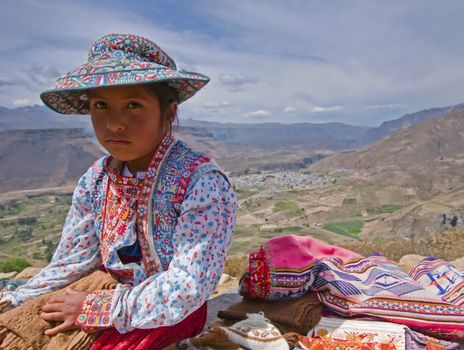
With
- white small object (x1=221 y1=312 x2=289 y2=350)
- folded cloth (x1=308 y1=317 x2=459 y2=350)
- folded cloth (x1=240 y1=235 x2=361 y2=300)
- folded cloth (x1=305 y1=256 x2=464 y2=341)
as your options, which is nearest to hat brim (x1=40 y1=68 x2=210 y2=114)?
folded cloth (x1=240 y1=235 x2=361 y2=300)

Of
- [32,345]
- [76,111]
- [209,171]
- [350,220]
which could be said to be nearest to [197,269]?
[209,171]

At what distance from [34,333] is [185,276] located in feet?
2.53

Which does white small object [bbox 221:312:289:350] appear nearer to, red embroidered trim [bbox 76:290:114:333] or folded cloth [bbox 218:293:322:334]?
folded cloth [bbox 218:293:322:334]

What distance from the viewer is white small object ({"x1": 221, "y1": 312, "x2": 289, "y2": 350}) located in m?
2.03

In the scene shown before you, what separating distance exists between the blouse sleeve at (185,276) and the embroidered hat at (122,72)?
455 mm

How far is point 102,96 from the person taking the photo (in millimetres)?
1675

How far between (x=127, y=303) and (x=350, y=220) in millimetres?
65727

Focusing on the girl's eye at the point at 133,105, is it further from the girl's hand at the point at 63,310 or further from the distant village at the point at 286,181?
the distant village at the point at 286,181

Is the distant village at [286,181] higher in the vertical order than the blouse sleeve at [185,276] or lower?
lower

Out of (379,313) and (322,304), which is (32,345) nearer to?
(322,304)

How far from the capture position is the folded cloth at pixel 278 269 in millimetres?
2457

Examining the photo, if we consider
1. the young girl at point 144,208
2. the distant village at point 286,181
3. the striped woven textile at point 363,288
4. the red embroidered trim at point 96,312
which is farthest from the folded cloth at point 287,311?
the distant village at point 286,181

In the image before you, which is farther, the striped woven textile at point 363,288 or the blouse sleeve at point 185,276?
the striped woven textile at point 363,288

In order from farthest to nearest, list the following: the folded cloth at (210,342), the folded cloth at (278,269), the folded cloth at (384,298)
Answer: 1. the folded cloth at (278,269)
2. the folded cloth at (384,298)
3. the folded cloth at (210,342)
